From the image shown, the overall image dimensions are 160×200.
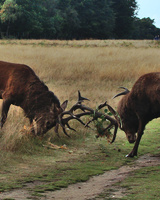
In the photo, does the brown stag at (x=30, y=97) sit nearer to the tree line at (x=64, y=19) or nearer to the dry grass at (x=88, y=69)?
the dry grass at (x=88, y=69)

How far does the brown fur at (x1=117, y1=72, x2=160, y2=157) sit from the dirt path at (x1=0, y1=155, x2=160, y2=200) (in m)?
1.08

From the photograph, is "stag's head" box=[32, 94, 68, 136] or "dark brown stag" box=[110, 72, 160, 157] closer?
"dark brown stag" box=[110, 72, 160, 157]

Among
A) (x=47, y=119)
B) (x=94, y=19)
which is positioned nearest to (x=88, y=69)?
(x=47, y=119)

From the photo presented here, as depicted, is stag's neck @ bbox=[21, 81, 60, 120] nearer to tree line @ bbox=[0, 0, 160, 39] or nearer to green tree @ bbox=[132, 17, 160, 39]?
tree line @ bbox=[0, 0, 160, 39]

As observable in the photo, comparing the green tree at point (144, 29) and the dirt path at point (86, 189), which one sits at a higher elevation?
the green tree at point (144, 29)

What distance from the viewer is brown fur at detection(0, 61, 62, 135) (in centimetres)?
824

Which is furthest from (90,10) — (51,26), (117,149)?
(117,149)

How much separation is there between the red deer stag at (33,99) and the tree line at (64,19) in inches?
2084

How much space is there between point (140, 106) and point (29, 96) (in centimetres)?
227

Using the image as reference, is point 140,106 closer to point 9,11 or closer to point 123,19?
point 9,11

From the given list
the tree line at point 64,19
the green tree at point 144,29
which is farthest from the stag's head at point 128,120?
the green tree at point 144,29

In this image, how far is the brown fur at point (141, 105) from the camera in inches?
305

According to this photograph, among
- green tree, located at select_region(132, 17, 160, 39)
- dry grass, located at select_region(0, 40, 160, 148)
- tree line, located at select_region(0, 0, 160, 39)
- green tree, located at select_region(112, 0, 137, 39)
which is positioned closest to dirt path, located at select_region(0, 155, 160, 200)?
dry grass, located at select_region(0, 40, 160, 148)

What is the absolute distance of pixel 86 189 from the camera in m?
5.65
